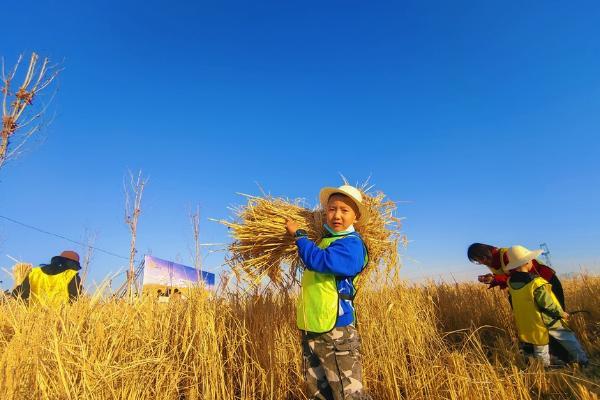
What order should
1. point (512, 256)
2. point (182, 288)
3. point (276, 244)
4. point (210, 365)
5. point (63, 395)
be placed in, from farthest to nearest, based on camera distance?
point (512, 256) → point (182, 288) → point (276, 244) → point (210, 365) → point (63, 395)

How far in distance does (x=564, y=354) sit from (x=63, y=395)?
425cm

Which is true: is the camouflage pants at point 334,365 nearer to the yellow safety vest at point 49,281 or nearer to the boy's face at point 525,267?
the boy's face at point 525,267

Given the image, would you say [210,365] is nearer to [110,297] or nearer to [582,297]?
[110,297]

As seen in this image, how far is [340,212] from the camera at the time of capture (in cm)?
246

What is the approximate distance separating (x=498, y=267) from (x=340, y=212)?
292 centimetres

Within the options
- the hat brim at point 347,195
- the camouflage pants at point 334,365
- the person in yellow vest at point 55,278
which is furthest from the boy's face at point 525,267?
the person in yellow vest at point 55,278

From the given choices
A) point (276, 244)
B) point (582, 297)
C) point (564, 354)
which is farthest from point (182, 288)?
point (582, 297)

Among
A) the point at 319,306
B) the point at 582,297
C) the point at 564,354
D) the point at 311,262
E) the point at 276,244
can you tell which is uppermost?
the point at 276,244

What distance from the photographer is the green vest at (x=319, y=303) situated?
2.12m

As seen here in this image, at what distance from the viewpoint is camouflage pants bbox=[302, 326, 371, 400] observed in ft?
6.73

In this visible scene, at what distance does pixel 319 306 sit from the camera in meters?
2.18

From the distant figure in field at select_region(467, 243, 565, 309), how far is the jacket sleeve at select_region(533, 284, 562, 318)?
429 millimetres

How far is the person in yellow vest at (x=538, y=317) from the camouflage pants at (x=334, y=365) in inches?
95.1

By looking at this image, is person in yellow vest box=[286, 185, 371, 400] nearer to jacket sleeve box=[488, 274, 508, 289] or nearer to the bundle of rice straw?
the bundle of rice straw
